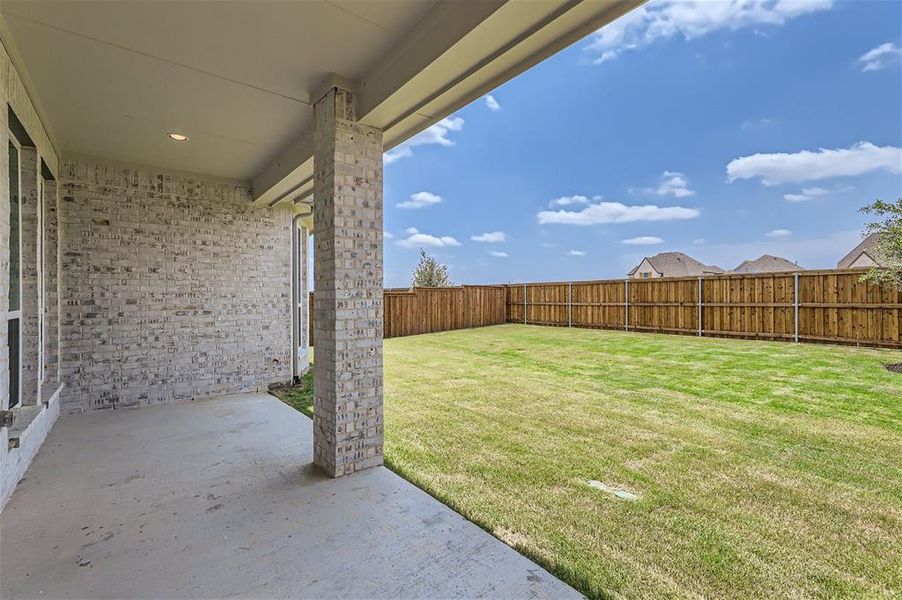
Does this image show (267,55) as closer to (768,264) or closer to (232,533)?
(232,533)

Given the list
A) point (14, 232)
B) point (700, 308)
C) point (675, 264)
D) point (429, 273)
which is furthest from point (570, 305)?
point (675, 264)

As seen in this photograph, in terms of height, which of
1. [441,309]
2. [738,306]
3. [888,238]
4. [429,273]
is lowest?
[441,309]

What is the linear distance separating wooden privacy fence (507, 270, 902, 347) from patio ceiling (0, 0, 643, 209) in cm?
999

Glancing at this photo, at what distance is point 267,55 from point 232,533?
3065mm

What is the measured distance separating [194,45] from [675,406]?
584 cm

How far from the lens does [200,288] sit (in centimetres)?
546

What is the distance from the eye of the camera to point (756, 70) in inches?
685

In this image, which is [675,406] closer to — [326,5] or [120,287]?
[326,5]

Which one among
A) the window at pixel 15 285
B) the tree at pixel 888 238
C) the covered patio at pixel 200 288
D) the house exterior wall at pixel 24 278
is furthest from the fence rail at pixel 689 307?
the window at pixel 15 285

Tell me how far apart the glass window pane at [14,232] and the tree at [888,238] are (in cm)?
1165

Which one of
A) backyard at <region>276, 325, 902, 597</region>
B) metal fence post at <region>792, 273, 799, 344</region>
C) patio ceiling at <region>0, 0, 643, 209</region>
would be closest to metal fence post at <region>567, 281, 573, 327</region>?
metal fence post at <region>792, 273, 799, 344</region>

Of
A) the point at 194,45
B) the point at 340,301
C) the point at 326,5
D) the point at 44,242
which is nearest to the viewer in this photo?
the point at 326,5

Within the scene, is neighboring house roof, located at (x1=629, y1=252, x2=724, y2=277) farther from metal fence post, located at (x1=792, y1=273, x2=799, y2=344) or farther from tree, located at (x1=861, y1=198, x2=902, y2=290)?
tree, located at (x1=861, y1=198, x2=902, y2=290)

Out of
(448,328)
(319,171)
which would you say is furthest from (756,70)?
(319,171)
